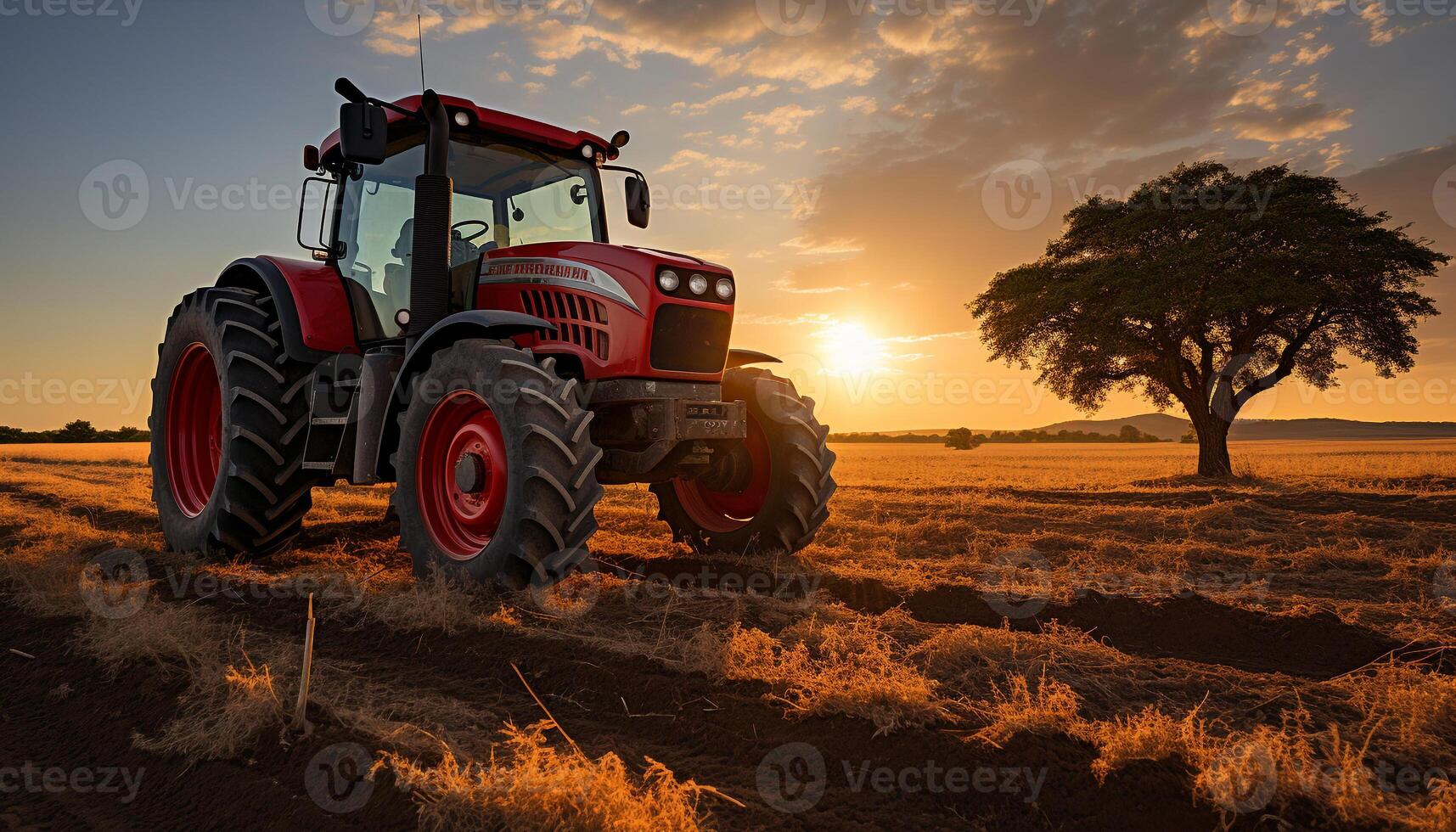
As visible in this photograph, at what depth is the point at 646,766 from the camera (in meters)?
2.90

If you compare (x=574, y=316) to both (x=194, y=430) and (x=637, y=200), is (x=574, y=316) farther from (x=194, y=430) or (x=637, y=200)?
(x=194, y=430)

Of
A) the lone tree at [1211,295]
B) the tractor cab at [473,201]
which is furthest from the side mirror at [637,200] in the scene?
the lone tree at [1211,295]

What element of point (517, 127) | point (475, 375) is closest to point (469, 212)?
point (517, 127)

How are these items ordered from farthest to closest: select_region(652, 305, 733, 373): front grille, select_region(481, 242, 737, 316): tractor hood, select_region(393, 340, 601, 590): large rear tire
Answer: select_region(652, 305, 733, 373): front grille → select_region(481, 242, 737, 316): tractor hood → select_region(393, 340, 601, 590): large rear tire

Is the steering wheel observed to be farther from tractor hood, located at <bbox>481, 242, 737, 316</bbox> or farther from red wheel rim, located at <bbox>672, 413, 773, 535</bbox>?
red wheel rim, located at <bbox>672, 413, 773, 535</bbox>

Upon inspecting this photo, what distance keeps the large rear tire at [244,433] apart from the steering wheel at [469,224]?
1.77 m

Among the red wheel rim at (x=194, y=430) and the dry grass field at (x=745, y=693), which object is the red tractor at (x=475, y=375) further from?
the dry grass field at (x=745, y=693)

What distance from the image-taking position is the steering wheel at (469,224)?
262 inches

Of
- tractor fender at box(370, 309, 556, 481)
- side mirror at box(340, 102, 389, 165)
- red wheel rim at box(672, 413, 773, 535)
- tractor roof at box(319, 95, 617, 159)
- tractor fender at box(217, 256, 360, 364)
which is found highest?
tractor roof at box(319, 95, 617, 159)

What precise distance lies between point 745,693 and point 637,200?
15.5ft

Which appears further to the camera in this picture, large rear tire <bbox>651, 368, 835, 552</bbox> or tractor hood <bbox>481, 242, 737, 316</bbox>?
large rear tire <bbox>651, 368, 835, 552</bbox>

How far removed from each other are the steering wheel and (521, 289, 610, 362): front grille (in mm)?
1029

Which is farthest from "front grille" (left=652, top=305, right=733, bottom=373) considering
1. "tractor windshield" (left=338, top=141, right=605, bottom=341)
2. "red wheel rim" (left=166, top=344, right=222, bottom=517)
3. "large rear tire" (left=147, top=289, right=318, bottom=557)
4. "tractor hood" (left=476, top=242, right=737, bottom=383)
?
"red wheel rim" (left=166, top=344, right=222, bottom=517)

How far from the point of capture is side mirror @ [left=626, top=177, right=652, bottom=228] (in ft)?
23.0
